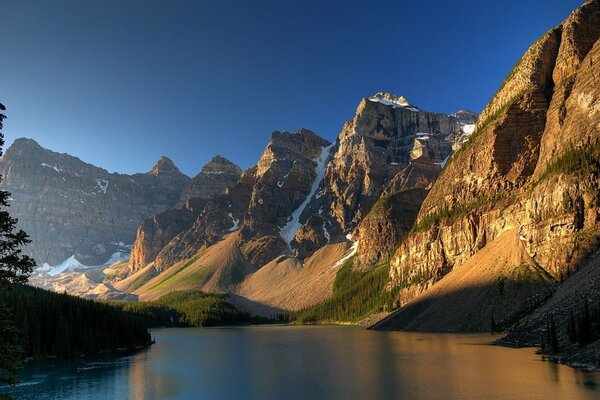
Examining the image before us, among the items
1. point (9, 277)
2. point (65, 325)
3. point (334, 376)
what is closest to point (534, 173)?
point (334, 376)

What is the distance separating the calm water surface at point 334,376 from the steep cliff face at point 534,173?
39.5m

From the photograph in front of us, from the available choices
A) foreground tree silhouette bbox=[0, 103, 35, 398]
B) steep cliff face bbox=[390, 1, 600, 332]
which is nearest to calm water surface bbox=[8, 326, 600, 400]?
foreground tree silhouette bbox=[0, 103, 35, 398]

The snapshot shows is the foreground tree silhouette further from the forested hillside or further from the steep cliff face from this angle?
the steep cliff face

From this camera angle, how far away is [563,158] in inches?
5049

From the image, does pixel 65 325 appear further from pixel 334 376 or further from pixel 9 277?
pixel 9 277

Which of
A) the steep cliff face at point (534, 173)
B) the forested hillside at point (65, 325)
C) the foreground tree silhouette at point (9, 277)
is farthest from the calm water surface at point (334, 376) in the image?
the steep cliff face at point (534, 173)

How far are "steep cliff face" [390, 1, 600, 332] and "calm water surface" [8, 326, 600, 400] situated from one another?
130 feet

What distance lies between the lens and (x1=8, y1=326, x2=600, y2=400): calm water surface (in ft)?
161

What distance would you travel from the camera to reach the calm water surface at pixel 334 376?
161ft

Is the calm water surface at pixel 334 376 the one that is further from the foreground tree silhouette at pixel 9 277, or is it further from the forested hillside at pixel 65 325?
the foreground tree silhouette at pixel 9 277

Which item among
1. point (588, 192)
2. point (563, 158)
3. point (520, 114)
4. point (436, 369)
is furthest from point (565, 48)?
point (436, 369)

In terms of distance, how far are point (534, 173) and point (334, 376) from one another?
110m

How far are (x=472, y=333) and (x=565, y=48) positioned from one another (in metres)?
98.0

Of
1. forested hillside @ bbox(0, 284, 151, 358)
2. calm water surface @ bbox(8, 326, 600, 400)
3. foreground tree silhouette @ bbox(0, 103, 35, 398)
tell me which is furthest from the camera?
forested hillside @ bbox(0, 284, 151, 358)
